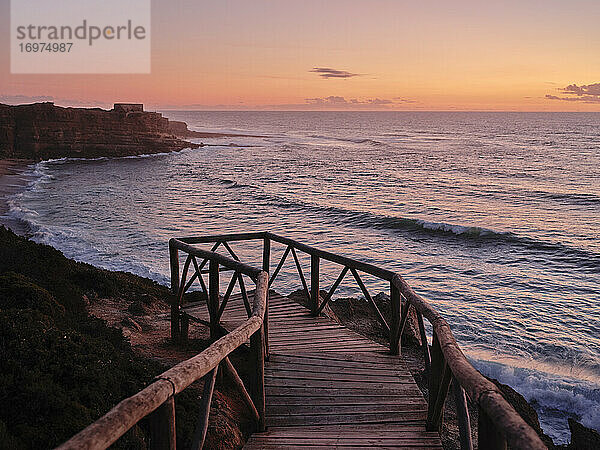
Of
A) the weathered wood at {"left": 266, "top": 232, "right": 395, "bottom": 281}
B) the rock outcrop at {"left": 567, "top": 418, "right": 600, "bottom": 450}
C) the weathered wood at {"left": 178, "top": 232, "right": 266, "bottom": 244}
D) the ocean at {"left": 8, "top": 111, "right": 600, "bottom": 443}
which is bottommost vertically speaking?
the rock outcrop at {"left": 567, "top": 418, "right": 600, "bottom": 450}

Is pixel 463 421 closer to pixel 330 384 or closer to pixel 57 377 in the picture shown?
pixel 330 384

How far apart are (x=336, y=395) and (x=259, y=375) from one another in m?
1.09

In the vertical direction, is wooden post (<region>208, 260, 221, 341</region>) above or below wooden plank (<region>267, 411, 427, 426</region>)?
above

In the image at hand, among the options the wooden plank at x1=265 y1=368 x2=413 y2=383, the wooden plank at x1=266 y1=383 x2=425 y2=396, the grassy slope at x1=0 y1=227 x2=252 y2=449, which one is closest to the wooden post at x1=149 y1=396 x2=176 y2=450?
the grassy slope at x1=0 y1=227 x2=252 y2=449

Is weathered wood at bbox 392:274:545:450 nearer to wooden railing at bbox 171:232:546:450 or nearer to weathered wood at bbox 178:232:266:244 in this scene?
wooden railing at bbox 171:232:546:450

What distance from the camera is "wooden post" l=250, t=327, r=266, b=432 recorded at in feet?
16.2

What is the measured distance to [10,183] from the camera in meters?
37.9

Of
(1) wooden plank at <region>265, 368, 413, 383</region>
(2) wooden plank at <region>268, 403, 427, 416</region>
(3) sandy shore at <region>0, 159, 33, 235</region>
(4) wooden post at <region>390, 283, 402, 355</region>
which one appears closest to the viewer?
(2) wooden plank at <region>268, 403, 427, 416</region>

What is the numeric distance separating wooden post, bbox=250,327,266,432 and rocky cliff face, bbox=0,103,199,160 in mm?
56206

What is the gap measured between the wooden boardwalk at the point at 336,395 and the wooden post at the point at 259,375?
0.55 feet

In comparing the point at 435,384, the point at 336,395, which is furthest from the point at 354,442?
the point at 336,395

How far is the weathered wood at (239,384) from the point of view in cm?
420

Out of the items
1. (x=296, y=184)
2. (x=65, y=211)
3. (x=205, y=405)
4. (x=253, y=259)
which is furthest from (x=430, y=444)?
(x=296, y=184)

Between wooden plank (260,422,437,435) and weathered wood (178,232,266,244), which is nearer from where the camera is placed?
wooden plank (260,422,437,435)
